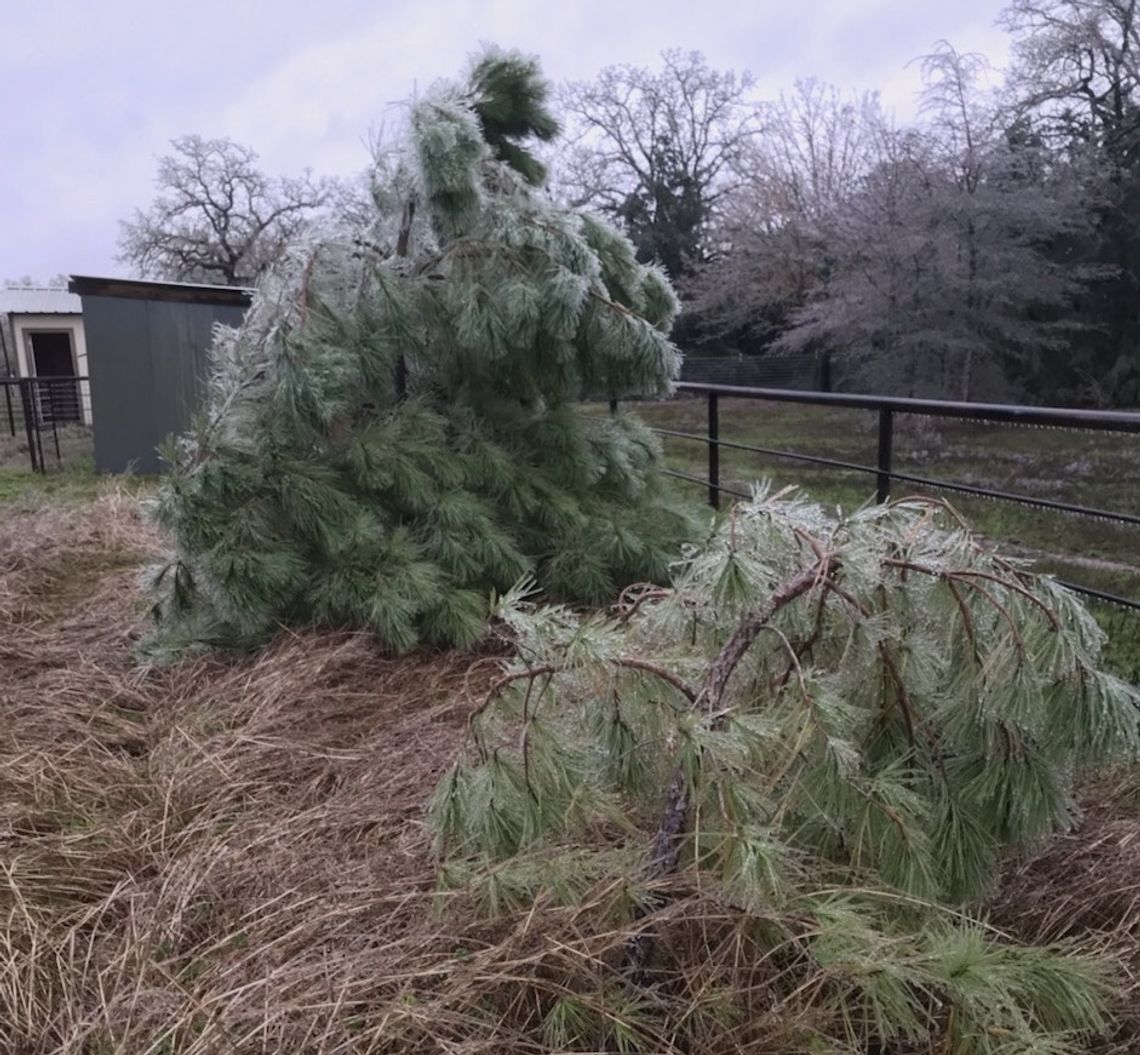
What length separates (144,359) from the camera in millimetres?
6875

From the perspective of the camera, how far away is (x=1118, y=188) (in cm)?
1458

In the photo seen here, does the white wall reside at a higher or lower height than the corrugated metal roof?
lower

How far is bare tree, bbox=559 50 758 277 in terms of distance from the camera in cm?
2042

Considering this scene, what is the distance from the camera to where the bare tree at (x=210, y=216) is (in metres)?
22.8

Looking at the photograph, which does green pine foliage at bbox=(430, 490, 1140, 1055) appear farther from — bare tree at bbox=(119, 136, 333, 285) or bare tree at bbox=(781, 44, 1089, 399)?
bare tree at bbox=(119, 136, 333, 285)

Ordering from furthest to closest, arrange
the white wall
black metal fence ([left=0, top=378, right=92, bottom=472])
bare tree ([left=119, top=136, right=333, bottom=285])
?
bare tree ([left=119, top=136, right=333, bottom=285]) < the white wall < black metal fence ([left=0, top=378, right=92, bottom=472])

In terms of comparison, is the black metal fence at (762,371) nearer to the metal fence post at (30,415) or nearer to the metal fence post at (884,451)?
the metal fence post at (30,415)

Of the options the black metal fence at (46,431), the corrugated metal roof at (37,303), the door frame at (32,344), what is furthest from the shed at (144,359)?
the door frame at (32,344)

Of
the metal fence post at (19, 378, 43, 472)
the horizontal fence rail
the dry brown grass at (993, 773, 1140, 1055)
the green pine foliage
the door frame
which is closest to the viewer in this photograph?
the green pine foliage

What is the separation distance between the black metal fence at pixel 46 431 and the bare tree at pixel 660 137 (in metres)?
13.3

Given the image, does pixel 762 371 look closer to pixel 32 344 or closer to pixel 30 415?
pixel 30 415

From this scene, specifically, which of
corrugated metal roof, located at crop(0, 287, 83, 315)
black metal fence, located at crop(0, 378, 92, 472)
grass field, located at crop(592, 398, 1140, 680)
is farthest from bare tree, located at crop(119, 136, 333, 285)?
grass field, located at crop(592, 398, 1140, 680)

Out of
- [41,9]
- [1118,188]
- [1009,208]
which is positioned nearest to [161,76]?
[41,9]

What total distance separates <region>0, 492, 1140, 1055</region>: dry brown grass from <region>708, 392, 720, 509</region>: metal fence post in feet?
6.15
